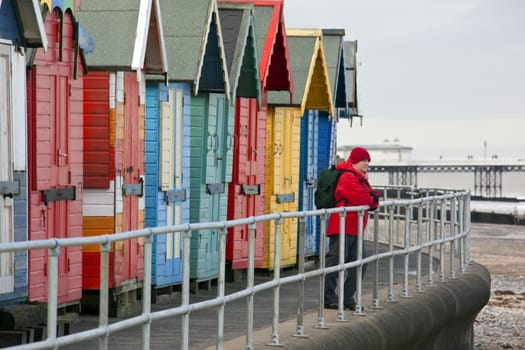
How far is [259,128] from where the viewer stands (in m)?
18.4

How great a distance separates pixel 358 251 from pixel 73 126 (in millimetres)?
2517

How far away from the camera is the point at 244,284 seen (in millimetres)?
16953

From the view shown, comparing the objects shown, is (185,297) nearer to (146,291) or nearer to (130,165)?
(146,291)

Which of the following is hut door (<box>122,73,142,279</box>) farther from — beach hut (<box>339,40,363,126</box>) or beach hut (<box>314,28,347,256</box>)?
beach hut (<box>339,40,363,126</box>)

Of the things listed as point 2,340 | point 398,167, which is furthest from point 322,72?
point 398,167

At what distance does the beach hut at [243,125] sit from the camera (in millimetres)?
16641

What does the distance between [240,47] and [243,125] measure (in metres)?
1.40

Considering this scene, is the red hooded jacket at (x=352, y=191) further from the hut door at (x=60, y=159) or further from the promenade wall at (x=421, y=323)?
the hut door at (x=60, y=159)

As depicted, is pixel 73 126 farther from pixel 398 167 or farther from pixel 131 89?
pixel 398 167

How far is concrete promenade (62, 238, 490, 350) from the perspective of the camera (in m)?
11.0

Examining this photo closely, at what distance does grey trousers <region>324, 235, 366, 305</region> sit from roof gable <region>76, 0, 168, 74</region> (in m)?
2.18

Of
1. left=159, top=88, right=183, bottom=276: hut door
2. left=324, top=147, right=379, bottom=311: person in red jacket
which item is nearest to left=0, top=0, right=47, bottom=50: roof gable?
left=324, top=147, right=379, bottom=311: person in red jacket

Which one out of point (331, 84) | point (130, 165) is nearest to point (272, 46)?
point (331, 84)

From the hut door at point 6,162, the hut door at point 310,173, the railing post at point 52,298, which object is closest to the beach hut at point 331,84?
the hut door at point 310,173
